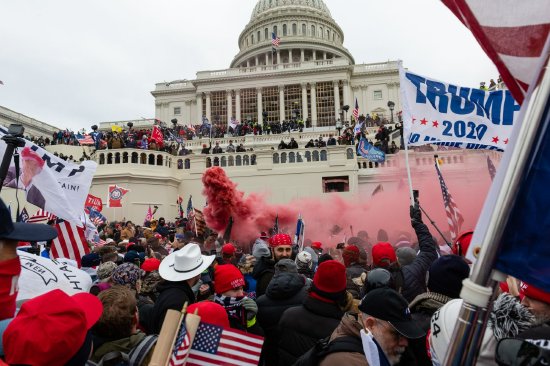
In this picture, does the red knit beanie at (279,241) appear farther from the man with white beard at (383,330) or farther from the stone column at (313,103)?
the stone column at (313,103)

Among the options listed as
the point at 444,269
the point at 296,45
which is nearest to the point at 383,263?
the point at 444,269

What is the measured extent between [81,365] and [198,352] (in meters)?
0.61

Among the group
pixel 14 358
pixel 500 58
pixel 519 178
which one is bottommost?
pixel 14 358

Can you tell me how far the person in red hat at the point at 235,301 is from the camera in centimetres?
353

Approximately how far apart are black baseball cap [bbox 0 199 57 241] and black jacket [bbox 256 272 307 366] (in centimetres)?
208

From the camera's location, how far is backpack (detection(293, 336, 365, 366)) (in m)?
2.35

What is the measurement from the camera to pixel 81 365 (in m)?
2.02

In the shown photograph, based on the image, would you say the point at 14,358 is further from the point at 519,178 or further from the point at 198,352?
the point at 519,178

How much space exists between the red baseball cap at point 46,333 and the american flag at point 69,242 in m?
4.93

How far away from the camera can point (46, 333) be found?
72.6 inches

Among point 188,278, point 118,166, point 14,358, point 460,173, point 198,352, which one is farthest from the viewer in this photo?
point 118,166

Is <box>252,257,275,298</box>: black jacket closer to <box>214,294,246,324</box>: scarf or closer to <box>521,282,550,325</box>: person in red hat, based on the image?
<box>214,294,246,324</box>: scarf

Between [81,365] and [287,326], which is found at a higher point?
[81,365]

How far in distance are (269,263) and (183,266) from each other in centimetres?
179
